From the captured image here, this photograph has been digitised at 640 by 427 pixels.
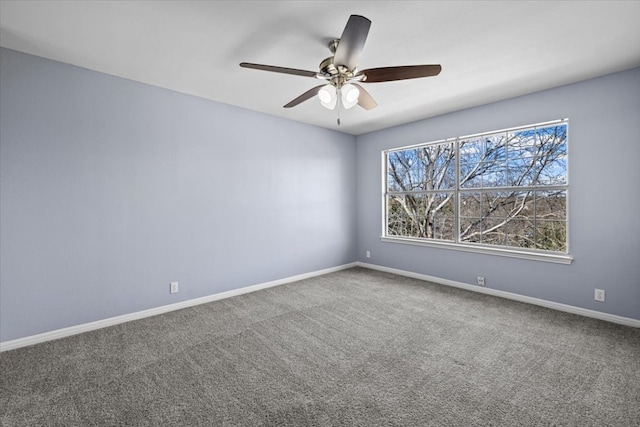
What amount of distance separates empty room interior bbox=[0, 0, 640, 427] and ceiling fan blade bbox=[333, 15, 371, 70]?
0.6 inches

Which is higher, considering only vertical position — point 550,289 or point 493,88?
point 493,88

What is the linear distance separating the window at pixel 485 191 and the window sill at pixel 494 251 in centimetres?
3

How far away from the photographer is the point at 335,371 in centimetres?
211

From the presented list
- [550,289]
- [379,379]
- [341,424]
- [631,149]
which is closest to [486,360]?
[379,379]

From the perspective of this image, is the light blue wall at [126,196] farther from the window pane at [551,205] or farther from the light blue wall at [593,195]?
the window pane at [551,205]

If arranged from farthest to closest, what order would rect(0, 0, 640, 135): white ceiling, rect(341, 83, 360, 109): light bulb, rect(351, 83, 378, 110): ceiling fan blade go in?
1. rect(351, 83, 378, 110): ceiling fan blade
2. rect(341, 83, 360, 109): light bulb
3. rect(0, 0, 640, 135): white ceiling

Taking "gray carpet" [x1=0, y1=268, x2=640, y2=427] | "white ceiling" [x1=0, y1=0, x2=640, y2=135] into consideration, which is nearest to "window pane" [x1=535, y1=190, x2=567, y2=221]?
"gray carpet" [x1=0, y1=268, x2=640, y2=427]

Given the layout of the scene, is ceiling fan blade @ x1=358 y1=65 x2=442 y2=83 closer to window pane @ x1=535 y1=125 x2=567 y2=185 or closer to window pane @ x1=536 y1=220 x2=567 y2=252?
window pane @ x1=535 y1=125 x2=567 y2=185

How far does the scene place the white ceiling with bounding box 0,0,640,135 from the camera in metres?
1.92

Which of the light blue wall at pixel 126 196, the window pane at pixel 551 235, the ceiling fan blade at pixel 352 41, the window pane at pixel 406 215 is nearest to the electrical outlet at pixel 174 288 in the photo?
the light blue wall at pixel 126 196

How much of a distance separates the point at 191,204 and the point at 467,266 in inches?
148

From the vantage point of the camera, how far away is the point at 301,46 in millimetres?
2367

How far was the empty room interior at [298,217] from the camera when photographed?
1.88 m

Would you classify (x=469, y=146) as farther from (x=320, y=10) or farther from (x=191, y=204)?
(x=191, y=204)
